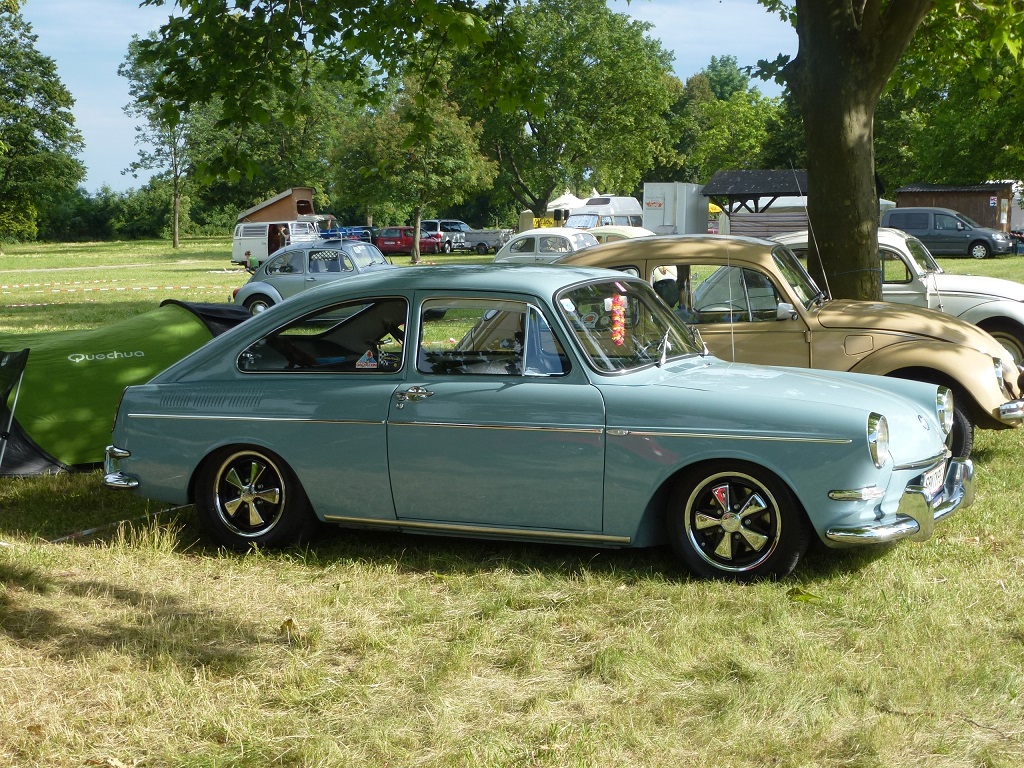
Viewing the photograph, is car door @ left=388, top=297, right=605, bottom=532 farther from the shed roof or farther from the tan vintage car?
the shed roof

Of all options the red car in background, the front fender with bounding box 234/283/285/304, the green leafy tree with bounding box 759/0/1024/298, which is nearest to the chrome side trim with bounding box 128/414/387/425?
the green leafy tree with bounding box 759/0/1024/298

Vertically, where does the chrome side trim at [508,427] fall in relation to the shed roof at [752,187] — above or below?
below

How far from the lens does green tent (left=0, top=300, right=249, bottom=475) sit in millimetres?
8227

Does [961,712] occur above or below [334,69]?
below

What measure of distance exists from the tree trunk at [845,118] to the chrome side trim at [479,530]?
16.4ft

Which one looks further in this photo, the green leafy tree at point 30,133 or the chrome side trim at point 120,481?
the green leafy tree at point 30,133

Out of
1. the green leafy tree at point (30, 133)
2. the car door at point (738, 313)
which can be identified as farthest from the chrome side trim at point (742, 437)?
the green leafy tree at point (30, 133)

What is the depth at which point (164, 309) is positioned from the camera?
959 cm

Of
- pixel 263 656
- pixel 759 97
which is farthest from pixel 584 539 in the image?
pixel 759 97

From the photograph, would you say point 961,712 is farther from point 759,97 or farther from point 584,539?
point 759,97

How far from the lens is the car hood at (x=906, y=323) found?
7.82m

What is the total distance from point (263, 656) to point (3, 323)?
17.8m

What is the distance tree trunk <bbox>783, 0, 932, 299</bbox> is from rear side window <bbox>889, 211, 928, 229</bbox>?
3027 centimetres

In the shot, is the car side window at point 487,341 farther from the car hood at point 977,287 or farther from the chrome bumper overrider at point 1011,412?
the car hood at point 977,287
